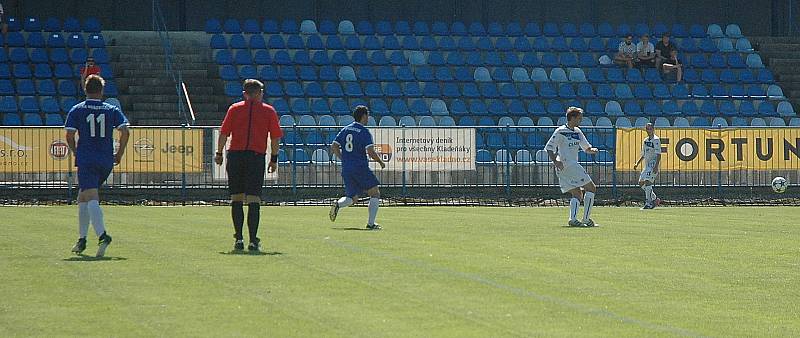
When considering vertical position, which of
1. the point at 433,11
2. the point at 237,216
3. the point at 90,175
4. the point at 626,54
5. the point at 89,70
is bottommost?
the point at 237,216

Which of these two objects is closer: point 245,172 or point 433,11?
point 245,172

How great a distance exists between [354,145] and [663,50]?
21.7 m

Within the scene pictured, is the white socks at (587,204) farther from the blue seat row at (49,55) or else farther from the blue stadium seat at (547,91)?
the blue seat row at (49,55)

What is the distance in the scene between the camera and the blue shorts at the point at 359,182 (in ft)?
64.7

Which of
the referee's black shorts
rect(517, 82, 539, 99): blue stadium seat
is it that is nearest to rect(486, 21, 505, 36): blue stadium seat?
rect(517, 82, 539, 99): blue stadium seat

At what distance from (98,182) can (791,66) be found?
3117cm

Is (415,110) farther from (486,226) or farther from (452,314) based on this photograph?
(452,314)

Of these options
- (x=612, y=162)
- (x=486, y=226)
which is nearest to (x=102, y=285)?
(x=486, y=226)

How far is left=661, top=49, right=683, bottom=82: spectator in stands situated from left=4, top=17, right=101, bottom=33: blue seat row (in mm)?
15614

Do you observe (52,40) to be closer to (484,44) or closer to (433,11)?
(484,44)

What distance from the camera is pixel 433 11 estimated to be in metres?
43.4

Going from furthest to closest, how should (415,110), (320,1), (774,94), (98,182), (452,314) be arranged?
(320,1) < (774,94) < (415,110) < (98,182) < (452,314)

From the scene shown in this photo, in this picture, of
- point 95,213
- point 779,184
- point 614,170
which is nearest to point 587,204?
point 95,213

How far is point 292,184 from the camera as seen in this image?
30.2m
